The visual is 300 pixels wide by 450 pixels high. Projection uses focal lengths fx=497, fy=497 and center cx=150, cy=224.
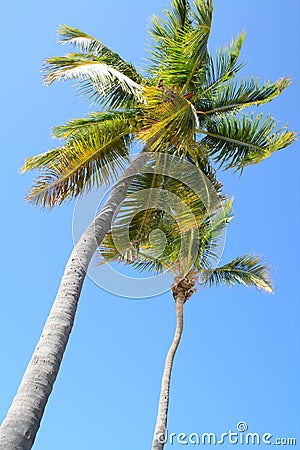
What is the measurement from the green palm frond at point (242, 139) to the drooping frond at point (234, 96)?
0.26 m

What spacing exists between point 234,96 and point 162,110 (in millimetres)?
2944

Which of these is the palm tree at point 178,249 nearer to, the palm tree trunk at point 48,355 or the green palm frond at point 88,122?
the green palm frond at point 88,122

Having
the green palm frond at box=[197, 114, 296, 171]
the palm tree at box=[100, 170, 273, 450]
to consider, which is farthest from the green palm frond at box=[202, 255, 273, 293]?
the green palm frond at box=[197, 114, 296, 171]

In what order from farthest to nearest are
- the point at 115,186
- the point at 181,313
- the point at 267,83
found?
the point at 181,313
the point at 267,83
the point at 115,186

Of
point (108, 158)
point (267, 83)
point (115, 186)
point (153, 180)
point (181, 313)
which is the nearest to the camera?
point (115, 186)

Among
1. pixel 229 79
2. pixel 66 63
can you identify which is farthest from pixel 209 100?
pixel 66 63

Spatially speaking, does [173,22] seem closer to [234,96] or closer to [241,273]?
[234,96]

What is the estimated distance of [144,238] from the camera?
10.8 metres

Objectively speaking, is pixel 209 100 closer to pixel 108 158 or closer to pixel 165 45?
pixel 165 45

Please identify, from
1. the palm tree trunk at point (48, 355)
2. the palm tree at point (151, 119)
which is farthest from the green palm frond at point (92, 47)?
the palm tree trunk at point (48, 355)

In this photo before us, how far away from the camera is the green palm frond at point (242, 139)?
33.0 feet

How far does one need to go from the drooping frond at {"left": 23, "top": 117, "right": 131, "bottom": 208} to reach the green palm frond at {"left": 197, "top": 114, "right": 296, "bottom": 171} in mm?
2257

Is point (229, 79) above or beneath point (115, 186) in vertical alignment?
above

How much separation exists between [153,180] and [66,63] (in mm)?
2833
